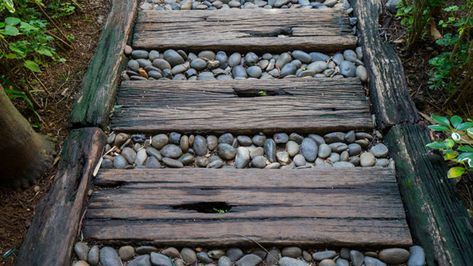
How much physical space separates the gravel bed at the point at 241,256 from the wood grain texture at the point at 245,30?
133 centimetres

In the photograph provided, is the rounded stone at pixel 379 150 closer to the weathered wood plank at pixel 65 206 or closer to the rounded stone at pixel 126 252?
the rounded stone at pixel 126 252

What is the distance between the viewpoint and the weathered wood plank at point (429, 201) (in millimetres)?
1812

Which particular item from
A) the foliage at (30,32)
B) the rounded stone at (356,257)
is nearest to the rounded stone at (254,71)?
the foliage at (30,32)

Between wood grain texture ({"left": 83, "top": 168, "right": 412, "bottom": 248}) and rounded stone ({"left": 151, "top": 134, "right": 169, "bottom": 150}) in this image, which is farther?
rounded stone ({"left": 151, "top": 134, "right": 169, "bottom": 150})

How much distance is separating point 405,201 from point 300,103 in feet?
2.42

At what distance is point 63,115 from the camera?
7.94 ft

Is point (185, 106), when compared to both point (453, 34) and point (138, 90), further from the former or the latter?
point (453, 34)

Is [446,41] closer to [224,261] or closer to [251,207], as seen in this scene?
[251,207]

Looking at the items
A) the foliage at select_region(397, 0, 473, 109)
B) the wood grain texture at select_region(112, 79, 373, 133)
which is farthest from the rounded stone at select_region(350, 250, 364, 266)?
the foliage at select_region(397, 0, 473, 109)

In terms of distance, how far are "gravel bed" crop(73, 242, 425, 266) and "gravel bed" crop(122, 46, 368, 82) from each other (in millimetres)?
1077

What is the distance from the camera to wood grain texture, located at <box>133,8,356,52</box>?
2799 millimetres

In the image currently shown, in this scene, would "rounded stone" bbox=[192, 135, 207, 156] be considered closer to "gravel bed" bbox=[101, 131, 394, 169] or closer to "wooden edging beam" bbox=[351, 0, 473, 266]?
"gravel bed" bbox=[101, 131, 394, 169]

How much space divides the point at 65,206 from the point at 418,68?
1.96m

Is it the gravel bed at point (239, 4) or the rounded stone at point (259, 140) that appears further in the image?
the gravel bed at point (239, 4)
